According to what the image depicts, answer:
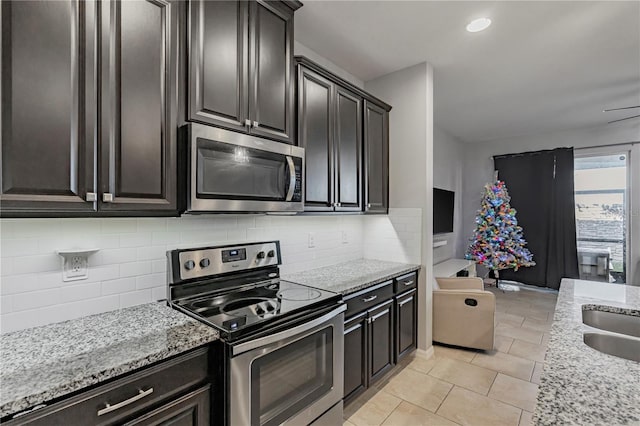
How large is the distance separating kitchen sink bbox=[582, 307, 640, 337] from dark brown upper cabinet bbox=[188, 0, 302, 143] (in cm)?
192

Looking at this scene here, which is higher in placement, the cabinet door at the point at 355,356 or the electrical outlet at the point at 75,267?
the electrical outlet at the point at 75,267

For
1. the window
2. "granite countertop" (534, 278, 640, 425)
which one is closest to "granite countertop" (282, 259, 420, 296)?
"granite countertop" (534, 278, 640, 425)

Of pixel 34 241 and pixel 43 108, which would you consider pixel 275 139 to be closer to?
pixel 43 108

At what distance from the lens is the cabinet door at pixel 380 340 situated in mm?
2348

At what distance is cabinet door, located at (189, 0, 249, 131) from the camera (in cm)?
155

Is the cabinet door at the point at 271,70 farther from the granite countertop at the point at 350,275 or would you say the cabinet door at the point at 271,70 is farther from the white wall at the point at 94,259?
the granite countertop at the point at 350,275

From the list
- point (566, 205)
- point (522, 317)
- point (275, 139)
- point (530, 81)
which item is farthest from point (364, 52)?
point (566, 205)

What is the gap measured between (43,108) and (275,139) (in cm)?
108

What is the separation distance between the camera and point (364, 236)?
11.0 ft

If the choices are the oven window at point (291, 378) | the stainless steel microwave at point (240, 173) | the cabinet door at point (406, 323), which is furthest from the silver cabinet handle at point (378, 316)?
the stainless steel microwave at point (240, 173)

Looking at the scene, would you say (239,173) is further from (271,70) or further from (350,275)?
(350,275)

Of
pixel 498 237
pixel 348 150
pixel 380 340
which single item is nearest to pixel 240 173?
pixel 348 150

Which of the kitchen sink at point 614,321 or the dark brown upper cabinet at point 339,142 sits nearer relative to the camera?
the kitchen sink at point 614,321

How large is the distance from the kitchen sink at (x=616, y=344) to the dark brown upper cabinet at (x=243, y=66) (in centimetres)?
180
